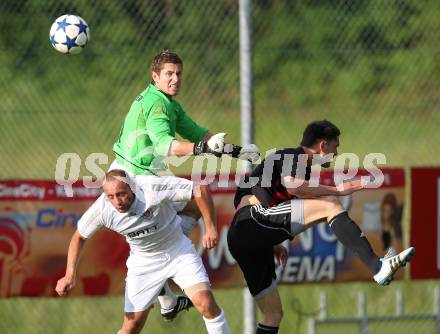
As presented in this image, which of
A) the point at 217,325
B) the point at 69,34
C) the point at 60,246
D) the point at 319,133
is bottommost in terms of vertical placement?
the point at 217,325

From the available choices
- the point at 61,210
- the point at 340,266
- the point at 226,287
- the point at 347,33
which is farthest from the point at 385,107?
the point at 61,210

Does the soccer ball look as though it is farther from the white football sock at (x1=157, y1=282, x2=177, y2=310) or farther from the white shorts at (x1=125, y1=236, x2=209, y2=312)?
the white football sock at (x1=157, y1=282, x2=177, y2=310)

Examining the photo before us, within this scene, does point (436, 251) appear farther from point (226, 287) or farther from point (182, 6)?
point (182, 6)

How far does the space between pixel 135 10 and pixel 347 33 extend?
2320mm

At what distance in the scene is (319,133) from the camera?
33.8 ft

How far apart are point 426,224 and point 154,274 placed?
3.82 meters

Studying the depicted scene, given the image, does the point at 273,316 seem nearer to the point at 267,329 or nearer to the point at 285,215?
the point at 267,329

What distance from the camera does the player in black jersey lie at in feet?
32.3

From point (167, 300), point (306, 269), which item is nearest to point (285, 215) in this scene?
point (167, 300)

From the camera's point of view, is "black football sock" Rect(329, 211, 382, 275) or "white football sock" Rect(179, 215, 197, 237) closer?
"black football sock" Rect(329, 211, 382, 275)

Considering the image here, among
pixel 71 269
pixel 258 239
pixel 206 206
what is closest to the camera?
pixel 206 206

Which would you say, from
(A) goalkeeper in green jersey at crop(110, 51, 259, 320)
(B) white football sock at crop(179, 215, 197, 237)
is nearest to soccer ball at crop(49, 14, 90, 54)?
(A) goalkeeper in green jersey at crop(110, 51, 259, 320)

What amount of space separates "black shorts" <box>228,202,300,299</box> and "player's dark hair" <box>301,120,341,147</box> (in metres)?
0.60

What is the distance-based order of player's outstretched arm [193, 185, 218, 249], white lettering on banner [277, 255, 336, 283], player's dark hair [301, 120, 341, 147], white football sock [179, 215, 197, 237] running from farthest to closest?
white lettering on banner [277, 255, 336, 283] → white football sock [179, 215, 197, 237] → player's dark hair [301, 120, 341, 147] → player's outstretched arm [193, 185, 218, 249]
